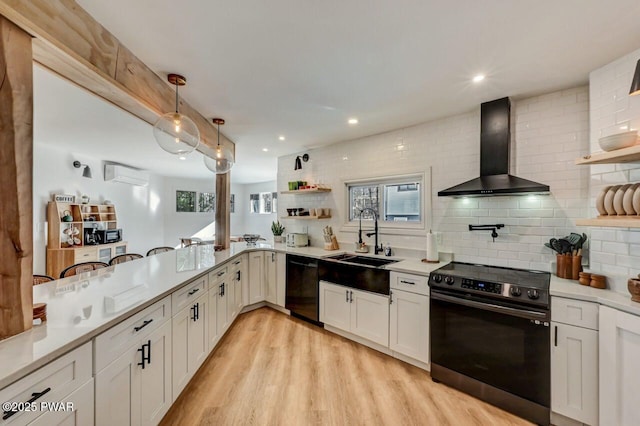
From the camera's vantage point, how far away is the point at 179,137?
202 centimetres

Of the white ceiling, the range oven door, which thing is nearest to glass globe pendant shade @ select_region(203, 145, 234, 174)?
the white ceiling

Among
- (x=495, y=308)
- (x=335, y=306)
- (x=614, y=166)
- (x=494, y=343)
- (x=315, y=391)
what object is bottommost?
(x=315, y=391)

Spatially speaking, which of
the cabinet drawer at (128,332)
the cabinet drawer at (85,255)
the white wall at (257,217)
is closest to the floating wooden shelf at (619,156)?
the cabinet drawer at (128,332)

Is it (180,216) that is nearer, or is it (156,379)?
(156,379)

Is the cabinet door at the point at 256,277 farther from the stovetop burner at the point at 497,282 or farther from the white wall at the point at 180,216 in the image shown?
the white wall at the point at 180,216

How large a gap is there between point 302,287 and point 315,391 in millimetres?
1393

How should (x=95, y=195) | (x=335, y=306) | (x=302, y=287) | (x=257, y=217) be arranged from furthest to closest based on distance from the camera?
(x=257, y=217)
(x=95, y=195)
(x=302, y=287)
(x=335, y=306)

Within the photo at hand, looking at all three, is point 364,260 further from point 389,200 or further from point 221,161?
point 221,161

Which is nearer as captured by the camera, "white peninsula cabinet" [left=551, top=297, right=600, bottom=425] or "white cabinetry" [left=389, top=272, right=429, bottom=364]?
"white peninsula cabinet" [left=551, top=297, right=600, bottom=425]

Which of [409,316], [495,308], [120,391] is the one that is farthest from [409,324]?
[120,391]

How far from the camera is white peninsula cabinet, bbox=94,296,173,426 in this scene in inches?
48.2

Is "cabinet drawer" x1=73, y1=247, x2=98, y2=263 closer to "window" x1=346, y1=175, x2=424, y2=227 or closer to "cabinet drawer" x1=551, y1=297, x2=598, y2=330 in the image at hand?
"window" x1=346, y1=175, x2=424, y2=227

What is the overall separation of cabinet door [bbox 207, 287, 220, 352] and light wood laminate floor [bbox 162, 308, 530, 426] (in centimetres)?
19

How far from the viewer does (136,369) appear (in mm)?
1462
